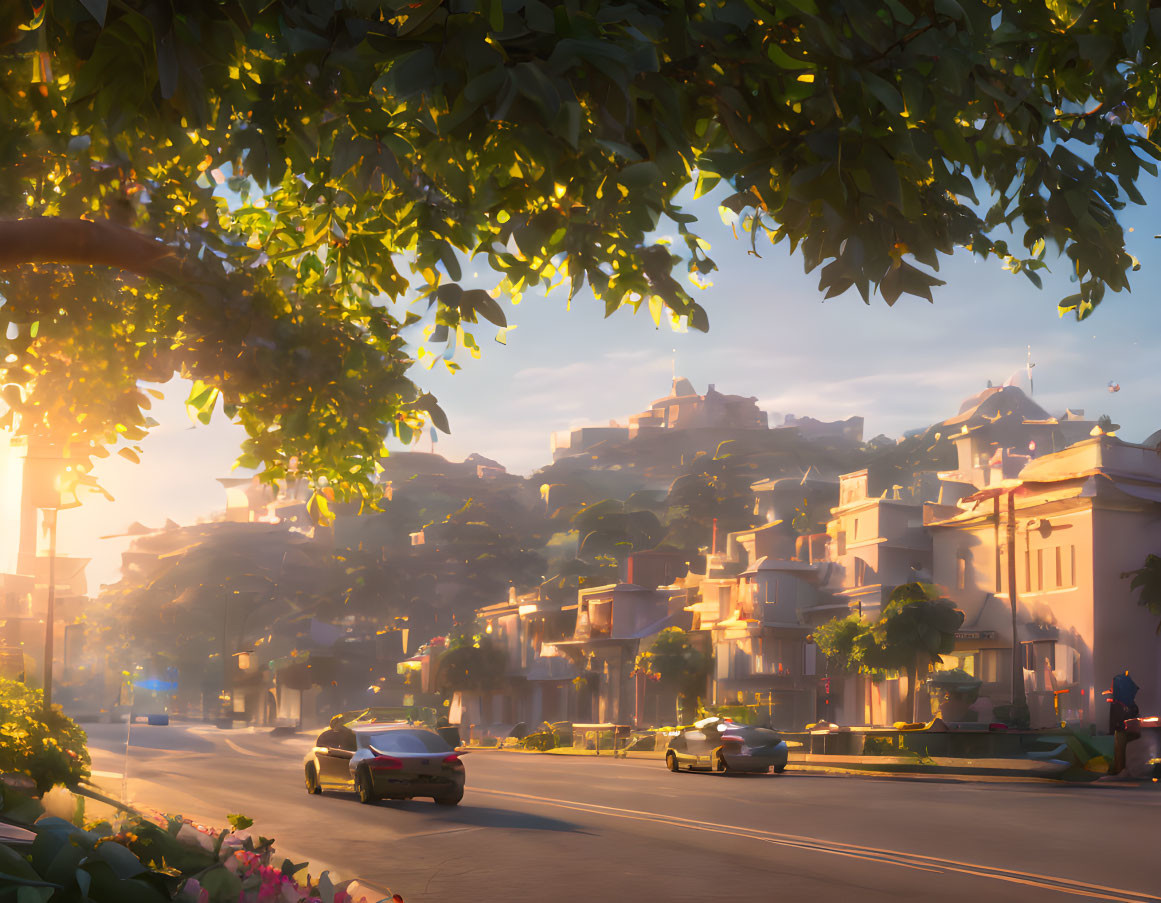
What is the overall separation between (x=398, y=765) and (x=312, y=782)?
334cm

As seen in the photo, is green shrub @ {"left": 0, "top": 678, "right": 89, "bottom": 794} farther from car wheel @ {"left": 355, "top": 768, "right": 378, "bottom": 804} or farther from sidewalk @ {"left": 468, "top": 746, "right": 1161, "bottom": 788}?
sidewalk @ {"left": 468, "top": 746, "right": 1161, "bottom": 788}

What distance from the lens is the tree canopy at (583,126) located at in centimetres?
505

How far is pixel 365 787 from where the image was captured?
20500mm

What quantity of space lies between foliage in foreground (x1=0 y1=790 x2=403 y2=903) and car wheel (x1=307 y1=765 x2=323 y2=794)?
18357 millimetres

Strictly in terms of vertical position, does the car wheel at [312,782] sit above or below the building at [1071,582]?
below

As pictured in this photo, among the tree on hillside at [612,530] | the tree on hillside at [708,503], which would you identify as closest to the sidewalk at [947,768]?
the tree on hillside at [708,503]

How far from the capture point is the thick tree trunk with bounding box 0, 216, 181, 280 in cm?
761

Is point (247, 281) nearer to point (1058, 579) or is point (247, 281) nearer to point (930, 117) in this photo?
point (930, 117)

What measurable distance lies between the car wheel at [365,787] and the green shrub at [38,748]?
13.9ft

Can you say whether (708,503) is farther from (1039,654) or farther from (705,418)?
(705,418)

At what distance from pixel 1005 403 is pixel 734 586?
8898 cm

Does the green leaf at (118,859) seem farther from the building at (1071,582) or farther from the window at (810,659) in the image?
the window at (810,659)

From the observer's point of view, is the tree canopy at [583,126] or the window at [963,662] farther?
the window at [963,662]

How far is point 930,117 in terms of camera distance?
20.1 ft
